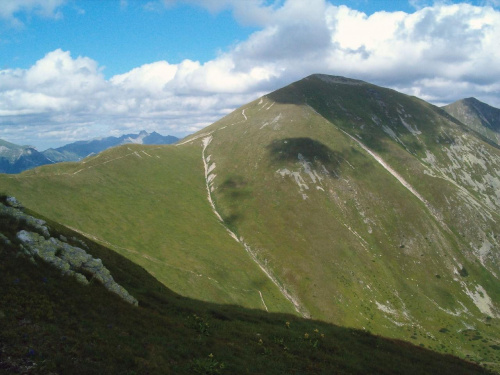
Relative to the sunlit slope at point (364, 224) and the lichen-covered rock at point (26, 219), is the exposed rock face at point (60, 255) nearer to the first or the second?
the lichen-covered rock at point (26, 219)

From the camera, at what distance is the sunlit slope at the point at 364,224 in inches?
3366

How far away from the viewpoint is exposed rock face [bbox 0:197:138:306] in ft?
73.5

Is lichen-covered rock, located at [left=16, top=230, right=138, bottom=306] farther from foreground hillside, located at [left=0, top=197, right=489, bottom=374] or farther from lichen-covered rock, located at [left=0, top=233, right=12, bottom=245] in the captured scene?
lichen-covered rock, located at [left=0, top=233, right=12, bottom=245]

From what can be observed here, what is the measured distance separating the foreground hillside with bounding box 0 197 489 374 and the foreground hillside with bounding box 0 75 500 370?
36932 mm

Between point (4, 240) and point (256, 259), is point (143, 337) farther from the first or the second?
point (256, 259)

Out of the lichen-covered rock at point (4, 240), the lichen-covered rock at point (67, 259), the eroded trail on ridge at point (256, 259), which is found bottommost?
the eroded trail on ridge at point (256, 259)

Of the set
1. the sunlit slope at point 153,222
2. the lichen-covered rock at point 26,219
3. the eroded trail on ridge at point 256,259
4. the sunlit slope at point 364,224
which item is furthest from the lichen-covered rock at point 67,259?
the sunlit slope at point 364,224

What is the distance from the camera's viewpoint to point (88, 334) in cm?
1728

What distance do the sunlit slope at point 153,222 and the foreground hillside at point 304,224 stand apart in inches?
19.0

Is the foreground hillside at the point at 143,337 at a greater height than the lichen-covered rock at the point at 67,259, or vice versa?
the lichen-covered rock at the point at 67,259

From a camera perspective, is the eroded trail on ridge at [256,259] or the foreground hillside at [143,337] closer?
the foreground hillside at [143,337]

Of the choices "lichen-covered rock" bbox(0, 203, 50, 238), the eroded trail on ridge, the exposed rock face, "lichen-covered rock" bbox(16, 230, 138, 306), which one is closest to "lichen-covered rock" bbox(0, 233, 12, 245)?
the exposed rock face

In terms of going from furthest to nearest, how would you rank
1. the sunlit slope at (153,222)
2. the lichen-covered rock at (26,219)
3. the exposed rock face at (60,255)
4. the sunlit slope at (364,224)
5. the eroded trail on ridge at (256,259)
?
the sunlit slope at (364,224) → the eroded trail on ridge at (256,259) → the sunlit slope at (153,222) → the lichen-covered rock at (26,219) → the exposed rock face at (60,255)

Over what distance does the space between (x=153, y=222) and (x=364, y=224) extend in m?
81.1
